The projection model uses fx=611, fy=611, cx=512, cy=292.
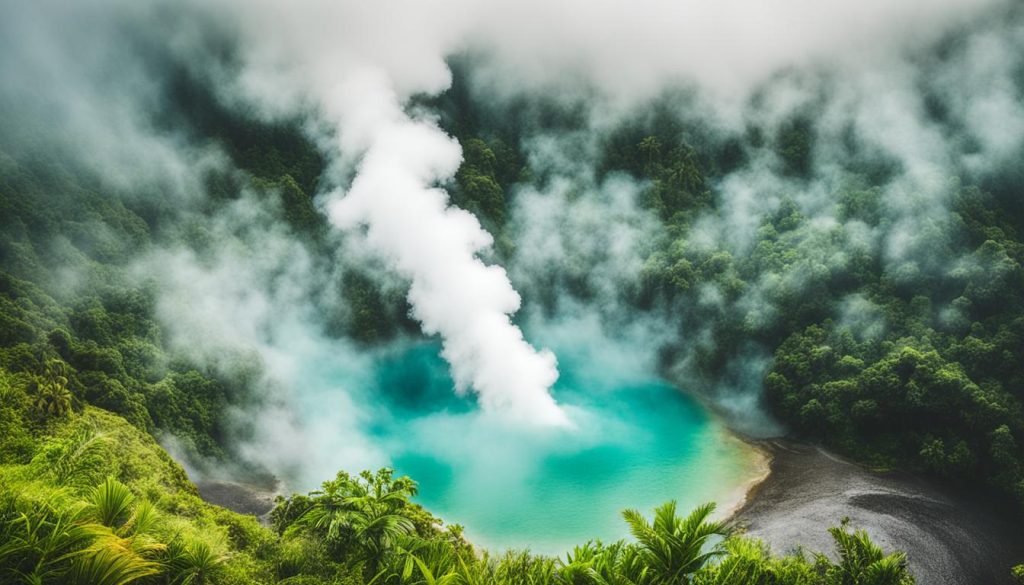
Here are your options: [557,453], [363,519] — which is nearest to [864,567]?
[363,519]

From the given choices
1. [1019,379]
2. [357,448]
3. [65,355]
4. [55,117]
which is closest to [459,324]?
[357,448]

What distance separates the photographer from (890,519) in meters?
23.0

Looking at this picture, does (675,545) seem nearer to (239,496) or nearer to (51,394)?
(51,394)

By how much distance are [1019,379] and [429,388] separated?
2852 cm

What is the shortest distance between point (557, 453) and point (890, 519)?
43.3ft

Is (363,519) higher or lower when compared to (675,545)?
higher

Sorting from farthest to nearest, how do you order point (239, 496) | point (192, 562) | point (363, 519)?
point (239, 496)
point (363, 519)
point (192, 562)

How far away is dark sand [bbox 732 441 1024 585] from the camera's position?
829 inches

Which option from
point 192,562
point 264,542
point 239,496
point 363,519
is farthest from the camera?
point 239,496

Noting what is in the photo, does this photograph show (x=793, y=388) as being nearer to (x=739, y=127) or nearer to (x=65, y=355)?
(x=739, y=127)

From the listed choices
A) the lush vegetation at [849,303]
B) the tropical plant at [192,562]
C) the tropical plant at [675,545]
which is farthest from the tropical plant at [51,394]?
the lush vegetation at [849,303]

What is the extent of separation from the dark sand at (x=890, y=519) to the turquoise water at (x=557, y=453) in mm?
1947

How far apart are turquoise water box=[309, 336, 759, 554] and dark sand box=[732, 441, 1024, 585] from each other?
1.95 meters

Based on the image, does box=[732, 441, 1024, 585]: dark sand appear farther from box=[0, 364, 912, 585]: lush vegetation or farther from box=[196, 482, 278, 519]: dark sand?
box=[196, 482, 278, 519]: dark sand
